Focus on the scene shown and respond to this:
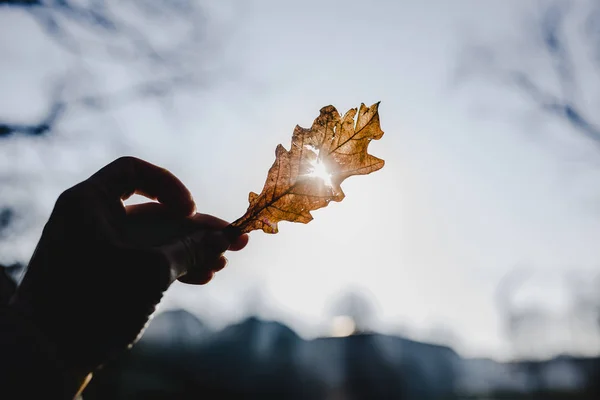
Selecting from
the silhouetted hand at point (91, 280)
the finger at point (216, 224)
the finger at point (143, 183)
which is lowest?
the silhouetted hand at point (91, 280)

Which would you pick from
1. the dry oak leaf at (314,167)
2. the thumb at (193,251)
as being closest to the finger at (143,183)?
the thumb at (193,251)

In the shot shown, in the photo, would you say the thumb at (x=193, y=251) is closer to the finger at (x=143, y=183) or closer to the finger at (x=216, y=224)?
the finger at (x=216, y=224)

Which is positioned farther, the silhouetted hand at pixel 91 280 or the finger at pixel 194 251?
the finger at pixel 194 251

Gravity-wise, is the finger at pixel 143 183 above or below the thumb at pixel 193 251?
above

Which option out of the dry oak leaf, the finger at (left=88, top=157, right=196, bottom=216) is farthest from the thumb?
the finger at (left=88, top=157, right=196, bottom=216)

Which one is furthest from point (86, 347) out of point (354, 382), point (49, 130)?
point (354, 382)

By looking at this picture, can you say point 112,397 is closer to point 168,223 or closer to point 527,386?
point 168,223

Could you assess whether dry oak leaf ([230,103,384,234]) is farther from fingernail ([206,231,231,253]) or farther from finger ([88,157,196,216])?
finger ([88,157,196,216])
